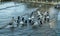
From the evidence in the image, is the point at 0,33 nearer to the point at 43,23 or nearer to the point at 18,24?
the point at 18,24

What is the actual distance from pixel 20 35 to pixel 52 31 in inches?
93.4

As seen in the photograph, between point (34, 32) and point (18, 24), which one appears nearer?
point (34, 32)

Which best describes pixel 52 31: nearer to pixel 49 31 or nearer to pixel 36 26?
pixel 49 31

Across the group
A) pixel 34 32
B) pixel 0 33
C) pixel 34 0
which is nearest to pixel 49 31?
pixel 34 32

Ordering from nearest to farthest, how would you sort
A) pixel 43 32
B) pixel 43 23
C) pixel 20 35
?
pixel 20 35
pixel 43 32
pixel 43 23

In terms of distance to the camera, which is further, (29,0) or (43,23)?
(29,0)

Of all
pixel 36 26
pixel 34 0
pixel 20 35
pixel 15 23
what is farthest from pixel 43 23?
pixel 34 0

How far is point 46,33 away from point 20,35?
183cm

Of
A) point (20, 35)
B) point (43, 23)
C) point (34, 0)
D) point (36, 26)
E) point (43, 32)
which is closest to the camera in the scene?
point (20, 35)

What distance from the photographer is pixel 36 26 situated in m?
→ 15.0

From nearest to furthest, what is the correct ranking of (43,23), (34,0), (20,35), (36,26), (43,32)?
(20,35), (43,32), (36,26), (43,23), (34,0)

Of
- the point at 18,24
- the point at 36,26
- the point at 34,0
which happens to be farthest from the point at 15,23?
the point at 34,0

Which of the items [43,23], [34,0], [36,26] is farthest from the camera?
[34,0]

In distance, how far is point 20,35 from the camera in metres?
13.2
